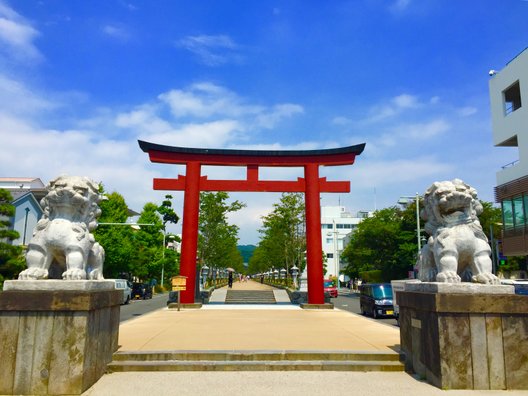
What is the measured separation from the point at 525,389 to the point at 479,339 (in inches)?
28.9

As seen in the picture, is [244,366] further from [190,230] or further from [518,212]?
[518,212]

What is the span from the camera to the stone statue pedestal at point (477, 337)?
4793 millimetres

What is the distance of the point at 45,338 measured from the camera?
470 centimetres

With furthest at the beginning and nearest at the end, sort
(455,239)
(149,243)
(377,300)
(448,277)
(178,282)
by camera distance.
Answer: (149,243)
(377,300)
(178,282)
(455,239)
(448,277)

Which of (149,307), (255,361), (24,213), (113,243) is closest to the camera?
(255,361)

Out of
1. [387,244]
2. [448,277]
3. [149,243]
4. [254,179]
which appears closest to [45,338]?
[448,277]

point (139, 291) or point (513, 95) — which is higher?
point (513, 95)

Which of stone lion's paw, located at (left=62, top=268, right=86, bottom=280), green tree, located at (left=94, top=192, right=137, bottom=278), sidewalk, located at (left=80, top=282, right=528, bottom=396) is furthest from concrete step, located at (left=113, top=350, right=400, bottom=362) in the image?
green tree, located at (left=94, top=192, right=137, bottom=278)

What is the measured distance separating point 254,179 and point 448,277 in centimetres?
1254

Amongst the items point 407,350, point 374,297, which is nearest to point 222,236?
point 374,297

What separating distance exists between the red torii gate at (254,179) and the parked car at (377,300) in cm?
210

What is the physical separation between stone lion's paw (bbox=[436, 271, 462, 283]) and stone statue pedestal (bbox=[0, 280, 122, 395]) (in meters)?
4.38

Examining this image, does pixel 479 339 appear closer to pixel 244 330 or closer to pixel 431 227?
pixel 431 227

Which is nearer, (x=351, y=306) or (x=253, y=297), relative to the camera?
(x=351, y=306)
